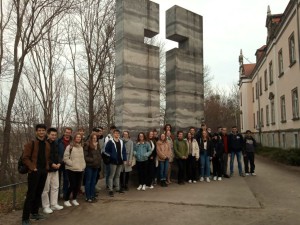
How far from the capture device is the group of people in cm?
670

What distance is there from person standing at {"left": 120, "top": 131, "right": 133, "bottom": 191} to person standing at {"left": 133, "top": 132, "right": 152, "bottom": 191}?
0.27 metres

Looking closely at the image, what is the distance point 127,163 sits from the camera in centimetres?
923

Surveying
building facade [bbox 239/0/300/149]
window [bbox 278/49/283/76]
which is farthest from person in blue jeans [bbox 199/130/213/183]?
window [bbox 278/49/283/76]

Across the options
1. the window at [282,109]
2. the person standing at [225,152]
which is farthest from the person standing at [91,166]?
the window at [282,109]

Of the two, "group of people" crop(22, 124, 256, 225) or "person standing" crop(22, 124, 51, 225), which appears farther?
"group of people" crop(22, 124, 256, 225)

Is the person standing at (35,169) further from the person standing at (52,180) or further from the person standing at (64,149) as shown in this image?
the person standing at (64,149)

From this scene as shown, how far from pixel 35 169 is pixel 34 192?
47cm

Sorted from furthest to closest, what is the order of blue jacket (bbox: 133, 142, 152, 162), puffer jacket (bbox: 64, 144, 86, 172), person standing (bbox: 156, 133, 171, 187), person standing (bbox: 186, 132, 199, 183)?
1. person standing (bbox: 186, 132, 199, 183)
2. person standing (bbox: 156, 133, 171, 187)
3. blue jacket (bbox: 133, 142, 152, 162)
4. puffer jacket (bbox: 64, 144, 86, 172)

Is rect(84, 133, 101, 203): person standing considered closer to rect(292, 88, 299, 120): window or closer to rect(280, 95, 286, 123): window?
rect(292, 88, 299, 120): window

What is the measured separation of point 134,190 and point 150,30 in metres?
5.44

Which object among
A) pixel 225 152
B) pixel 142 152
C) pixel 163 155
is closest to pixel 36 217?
pixel 142 152

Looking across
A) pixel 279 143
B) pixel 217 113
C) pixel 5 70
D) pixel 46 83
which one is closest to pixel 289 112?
pixel 279 143

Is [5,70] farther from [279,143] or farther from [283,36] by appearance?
[279,143]

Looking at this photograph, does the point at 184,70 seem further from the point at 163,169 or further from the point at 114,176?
the point at 114,176
